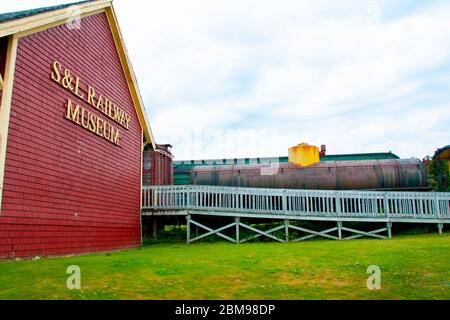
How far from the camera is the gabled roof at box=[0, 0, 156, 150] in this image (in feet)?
27.2

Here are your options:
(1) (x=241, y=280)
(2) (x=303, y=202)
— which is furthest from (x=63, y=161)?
(2) (x=303, y=202)

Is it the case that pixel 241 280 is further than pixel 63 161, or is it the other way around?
pixel 63 161

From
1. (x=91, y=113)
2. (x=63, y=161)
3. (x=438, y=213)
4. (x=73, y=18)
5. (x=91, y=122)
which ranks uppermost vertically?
(x=73, y=18)

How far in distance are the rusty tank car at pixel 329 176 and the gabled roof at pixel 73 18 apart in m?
4.31

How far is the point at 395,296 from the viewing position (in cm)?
441

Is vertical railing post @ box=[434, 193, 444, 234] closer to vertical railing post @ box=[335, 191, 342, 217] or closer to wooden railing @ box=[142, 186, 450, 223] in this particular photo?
wooden railing @ box=[142, 186, 450, 223]

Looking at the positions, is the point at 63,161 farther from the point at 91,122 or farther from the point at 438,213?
the point at 438,213

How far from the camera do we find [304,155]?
64.5ft

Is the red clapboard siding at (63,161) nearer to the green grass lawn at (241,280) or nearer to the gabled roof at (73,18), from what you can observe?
the gabled roof at (73,18)

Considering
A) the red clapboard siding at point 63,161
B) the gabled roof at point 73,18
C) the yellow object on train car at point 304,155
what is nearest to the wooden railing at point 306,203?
the red clapboard siding at point 63,161

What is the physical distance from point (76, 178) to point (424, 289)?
30.6 ft

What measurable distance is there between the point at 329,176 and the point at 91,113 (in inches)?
453
